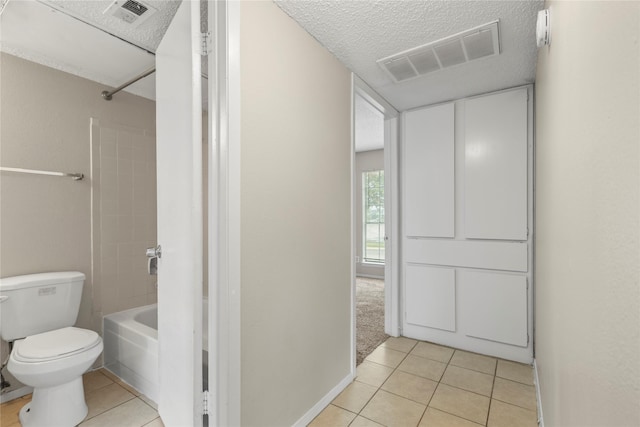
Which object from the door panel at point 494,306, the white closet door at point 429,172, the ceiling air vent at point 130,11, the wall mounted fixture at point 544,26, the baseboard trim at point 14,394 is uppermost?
the ceiling air vent at point 130,11

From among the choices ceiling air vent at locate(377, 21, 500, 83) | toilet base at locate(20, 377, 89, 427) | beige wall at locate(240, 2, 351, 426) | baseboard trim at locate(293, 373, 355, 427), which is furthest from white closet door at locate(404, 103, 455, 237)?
toilet base at locate(20, 377, 89, 427)

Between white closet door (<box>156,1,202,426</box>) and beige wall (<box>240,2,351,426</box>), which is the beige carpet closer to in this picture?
beige wall (<box>240,2,351,426</box>)

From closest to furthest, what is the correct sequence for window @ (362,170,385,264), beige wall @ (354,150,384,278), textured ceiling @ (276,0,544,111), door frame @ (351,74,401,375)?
textured ceiling @ (276,0,544,111), door frame @ (351,74,401,375), beige wall @ (354,150,384,278), window @ (362,170,385,264)

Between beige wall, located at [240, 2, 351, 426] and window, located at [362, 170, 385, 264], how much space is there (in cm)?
373

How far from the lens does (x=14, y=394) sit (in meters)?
1.92

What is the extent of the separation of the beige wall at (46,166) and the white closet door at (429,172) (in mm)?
2738

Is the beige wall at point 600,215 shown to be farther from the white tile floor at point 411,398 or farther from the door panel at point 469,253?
the door panel at point 469,253

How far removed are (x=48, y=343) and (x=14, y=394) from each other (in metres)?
0.64

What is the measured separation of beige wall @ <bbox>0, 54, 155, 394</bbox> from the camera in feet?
6.48

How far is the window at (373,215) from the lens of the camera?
18.5 feet

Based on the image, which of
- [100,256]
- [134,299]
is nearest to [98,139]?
[100,256]

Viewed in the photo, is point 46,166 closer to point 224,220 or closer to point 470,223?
point 224,220

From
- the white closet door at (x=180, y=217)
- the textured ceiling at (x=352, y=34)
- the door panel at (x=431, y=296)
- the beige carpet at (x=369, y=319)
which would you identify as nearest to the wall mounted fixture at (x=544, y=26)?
the textured ceiling at (x=352, y=34)

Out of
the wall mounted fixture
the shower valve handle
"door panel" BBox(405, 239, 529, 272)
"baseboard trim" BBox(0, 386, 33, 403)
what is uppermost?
the wall mounted fixture
